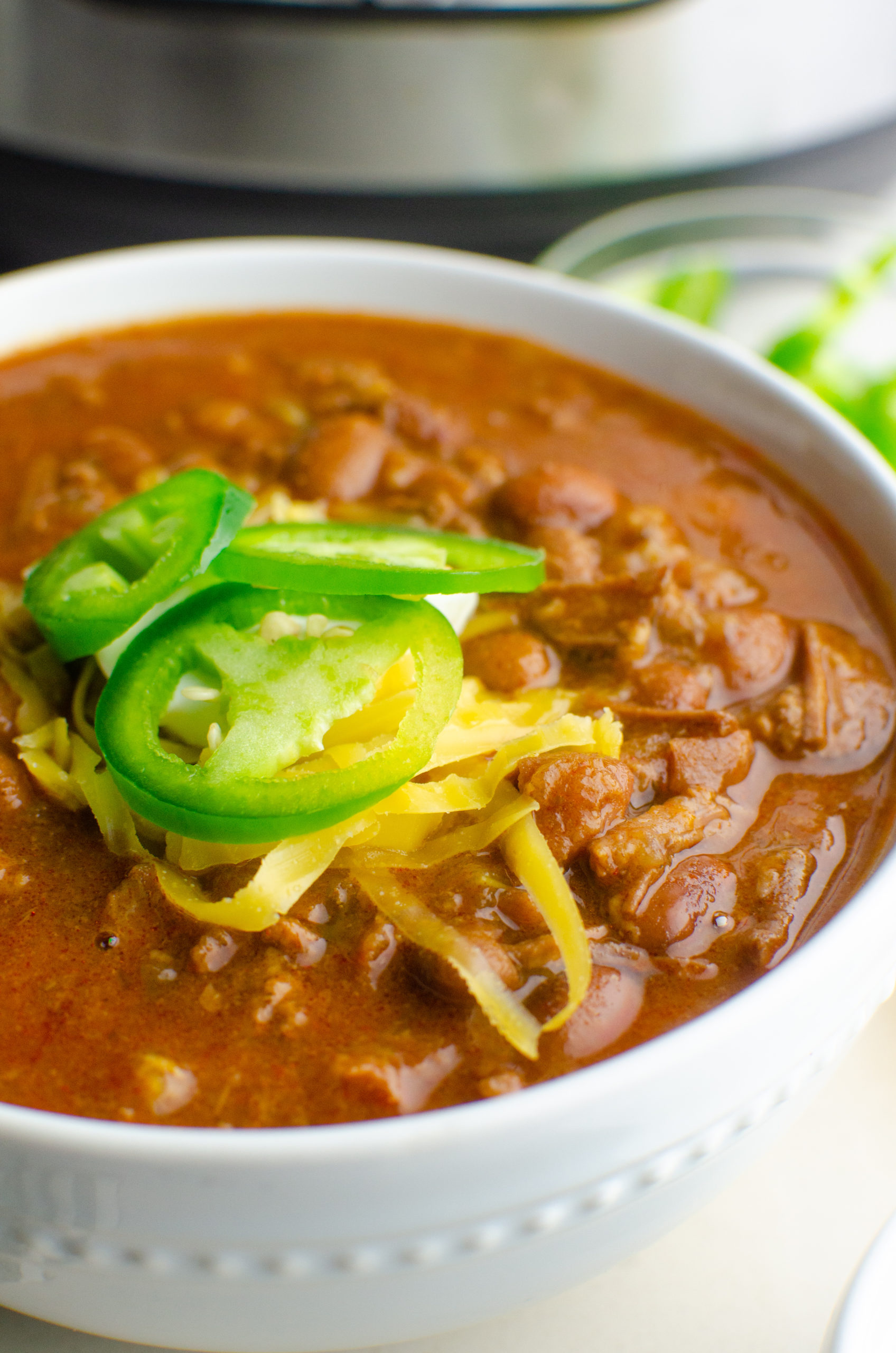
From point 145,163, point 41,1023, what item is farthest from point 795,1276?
point 145,163

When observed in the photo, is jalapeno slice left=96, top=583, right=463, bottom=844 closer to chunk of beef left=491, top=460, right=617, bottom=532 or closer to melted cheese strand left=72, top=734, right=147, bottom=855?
melted cheese strand left=72, top=734, right=147, bottom=855

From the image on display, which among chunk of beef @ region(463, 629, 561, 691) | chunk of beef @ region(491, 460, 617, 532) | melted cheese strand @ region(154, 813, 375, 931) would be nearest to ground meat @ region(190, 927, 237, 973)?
melted cheese strand @ region(154, 813, 375, 931)

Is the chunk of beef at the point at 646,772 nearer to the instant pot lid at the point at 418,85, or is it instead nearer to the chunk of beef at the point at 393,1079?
the chunk of beef at the point at 393,1079

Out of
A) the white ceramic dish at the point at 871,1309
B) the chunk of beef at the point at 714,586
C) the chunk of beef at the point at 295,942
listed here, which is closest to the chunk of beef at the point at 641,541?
the chunk of beef at the point at 714,586

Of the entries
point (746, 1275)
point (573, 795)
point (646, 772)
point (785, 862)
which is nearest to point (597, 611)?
point (646, 772)

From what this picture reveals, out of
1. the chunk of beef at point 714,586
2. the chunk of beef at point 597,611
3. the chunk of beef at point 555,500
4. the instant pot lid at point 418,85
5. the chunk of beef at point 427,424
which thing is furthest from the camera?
the instant pot lid at point 418,85

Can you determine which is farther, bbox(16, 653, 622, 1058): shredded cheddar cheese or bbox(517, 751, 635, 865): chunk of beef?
bbox(517, 751, 635, 865): chunk of beef

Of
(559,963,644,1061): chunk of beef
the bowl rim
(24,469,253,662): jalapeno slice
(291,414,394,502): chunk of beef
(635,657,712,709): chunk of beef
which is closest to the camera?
the bowl rim
